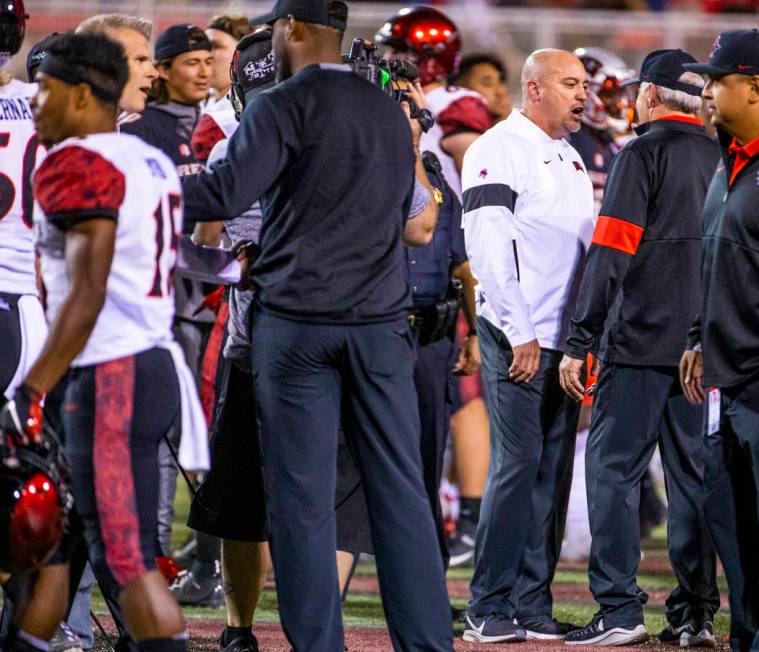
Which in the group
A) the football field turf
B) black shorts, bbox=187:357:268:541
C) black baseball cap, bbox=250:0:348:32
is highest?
black baseball cap, bbox=250:0:348:32

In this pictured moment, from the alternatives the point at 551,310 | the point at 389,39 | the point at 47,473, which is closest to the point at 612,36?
the point at 389,39

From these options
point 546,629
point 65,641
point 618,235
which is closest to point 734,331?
point 618,235

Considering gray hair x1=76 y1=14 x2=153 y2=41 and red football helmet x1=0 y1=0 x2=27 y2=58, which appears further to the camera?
gray hair x1=76 y1=14 x2=153 y2=41

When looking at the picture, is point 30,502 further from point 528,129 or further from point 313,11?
point 528,129

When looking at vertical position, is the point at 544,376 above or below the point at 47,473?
below

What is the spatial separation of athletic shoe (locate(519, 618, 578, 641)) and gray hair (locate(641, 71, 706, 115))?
221 centimetres

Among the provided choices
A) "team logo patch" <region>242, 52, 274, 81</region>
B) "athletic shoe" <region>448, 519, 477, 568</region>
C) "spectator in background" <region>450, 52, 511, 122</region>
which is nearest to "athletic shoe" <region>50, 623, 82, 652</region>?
"team logo patch" <region>242, 52, 274, 81</region>

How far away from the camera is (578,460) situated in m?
8.14

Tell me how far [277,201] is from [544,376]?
1953 mm

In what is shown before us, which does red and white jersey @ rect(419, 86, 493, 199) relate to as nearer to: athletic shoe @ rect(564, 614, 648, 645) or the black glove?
athletic shoe @ rect(564, 614, 648, 645)

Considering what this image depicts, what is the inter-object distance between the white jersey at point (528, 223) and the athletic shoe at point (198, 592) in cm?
188

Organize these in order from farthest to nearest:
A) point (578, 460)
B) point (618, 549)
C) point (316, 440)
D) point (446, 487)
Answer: point (446, 487) → point (578, 460) → point (618, 549) → point (316, 440)

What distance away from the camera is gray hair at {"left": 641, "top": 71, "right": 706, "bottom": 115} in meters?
5.91

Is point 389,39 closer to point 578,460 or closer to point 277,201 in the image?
point 578,460
